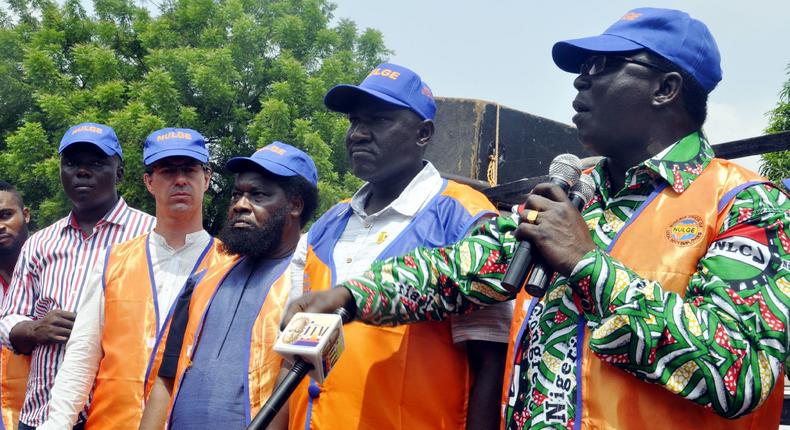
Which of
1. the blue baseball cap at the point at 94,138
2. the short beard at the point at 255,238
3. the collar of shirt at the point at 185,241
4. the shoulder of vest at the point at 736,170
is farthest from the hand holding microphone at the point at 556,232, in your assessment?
the blue baseball cap at the point at 94,138

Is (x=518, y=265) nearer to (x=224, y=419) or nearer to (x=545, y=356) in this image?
(x=545, y=356)

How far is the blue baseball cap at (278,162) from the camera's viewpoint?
390 centimetres

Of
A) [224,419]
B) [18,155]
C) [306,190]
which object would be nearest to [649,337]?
[224,419]

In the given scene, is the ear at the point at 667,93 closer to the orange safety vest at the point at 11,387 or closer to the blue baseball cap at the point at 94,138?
the blue baseball cap at the point at 94,138

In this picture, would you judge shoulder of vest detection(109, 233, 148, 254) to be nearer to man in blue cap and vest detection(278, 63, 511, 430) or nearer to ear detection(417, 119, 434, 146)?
man in blue cap and vest detection(278, 63, 511, 430)

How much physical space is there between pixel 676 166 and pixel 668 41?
35 centimetres

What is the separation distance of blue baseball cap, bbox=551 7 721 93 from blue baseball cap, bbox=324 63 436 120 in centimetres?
104

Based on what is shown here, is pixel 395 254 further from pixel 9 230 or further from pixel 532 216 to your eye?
pixel 9 230

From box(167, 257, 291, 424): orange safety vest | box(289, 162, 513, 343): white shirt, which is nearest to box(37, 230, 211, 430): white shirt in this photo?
box(167, 257, 291, 424): orange safety vest

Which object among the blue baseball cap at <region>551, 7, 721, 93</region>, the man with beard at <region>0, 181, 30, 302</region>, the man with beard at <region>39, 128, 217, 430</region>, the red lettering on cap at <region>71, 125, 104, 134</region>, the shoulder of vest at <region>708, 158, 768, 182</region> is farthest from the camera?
the man with beard at <region>0, 181, 30, 302</region>

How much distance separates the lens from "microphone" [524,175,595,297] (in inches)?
79.1

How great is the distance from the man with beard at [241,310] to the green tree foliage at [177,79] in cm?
1180

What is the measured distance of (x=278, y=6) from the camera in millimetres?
20781

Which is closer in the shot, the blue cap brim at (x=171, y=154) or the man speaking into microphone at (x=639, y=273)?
the man speaking into microphone at (x=639, y=273)
